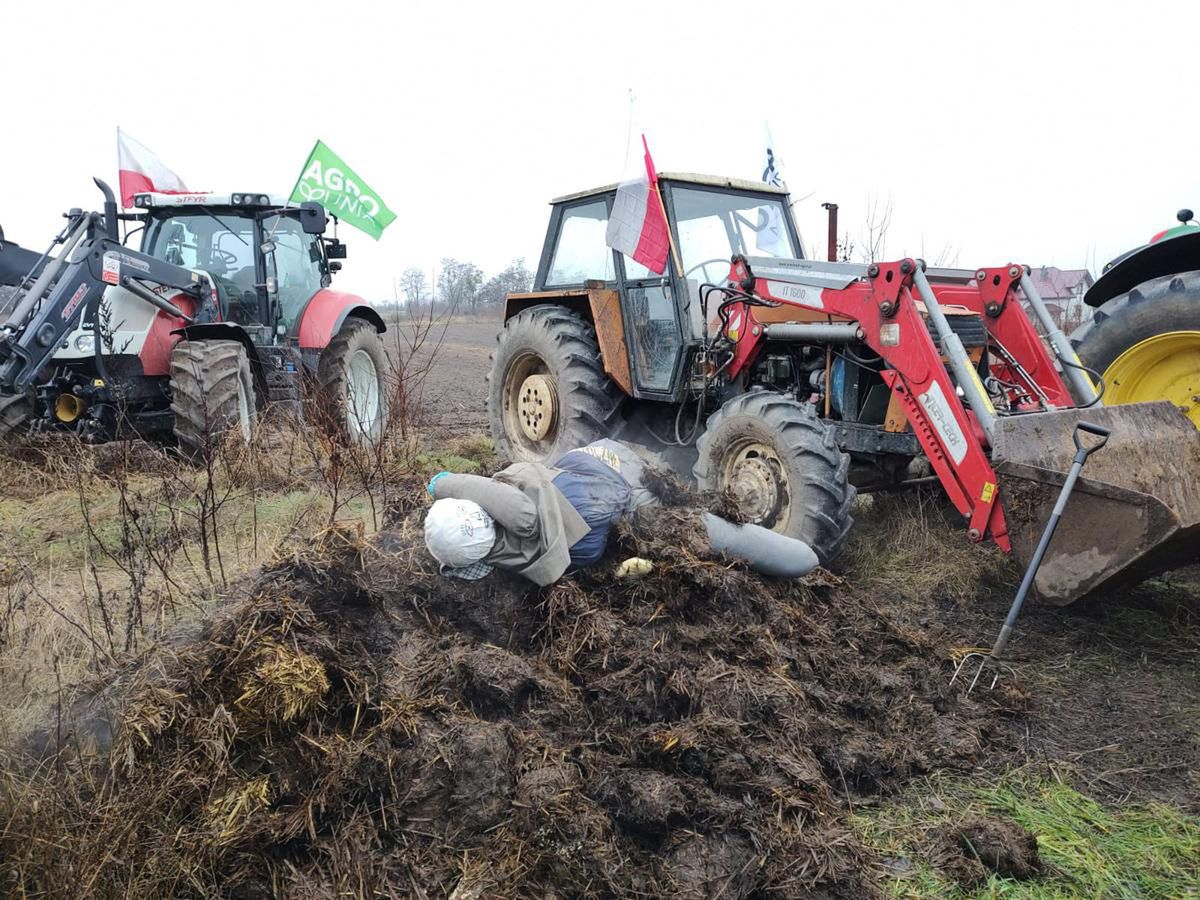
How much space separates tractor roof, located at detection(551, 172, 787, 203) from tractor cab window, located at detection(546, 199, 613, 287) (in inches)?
3.5

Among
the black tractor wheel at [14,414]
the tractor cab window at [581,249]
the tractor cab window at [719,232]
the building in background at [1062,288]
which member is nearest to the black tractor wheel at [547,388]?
the tractor cab window at [581,249]

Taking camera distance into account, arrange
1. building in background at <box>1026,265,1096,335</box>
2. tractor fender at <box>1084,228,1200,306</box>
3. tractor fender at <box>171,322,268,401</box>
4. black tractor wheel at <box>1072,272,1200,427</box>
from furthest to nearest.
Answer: building in background at <box>1026,265,1096,335</box>
tractor fender at <box>171,322,268,401</box>
tractor fender at <box>1084,228,1200,306</box>
black tractor wheel at <box>1072,272,1200,427</box>

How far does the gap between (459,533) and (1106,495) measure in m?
2.43

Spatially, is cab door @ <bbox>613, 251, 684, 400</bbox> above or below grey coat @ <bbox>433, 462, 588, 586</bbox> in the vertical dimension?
above

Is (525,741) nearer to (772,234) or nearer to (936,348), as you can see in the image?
(936,348)

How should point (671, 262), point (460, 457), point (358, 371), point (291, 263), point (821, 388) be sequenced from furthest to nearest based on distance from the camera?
point (358, 371) → point (291, 263) → point (460, 457) → point (671, 262) → point (821, 388)

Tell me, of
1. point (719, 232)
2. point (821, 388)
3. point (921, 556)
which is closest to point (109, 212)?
point (719, 232)

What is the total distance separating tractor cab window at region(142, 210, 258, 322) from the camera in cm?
746

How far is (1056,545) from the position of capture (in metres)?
3.41

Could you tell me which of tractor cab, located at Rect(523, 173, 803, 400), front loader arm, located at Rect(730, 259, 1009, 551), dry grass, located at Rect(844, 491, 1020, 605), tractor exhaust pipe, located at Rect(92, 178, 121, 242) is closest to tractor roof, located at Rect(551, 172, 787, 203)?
tractor cab, located at Rect(523, 173, 803, 400)

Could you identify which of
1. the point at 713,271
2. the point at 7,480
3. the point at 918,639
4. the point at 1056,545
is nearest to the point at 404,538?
the point at 918,639

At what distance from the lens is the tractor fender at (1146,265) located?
14.9 feet

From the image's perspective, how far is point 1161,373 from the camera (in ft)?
Result: 14.8

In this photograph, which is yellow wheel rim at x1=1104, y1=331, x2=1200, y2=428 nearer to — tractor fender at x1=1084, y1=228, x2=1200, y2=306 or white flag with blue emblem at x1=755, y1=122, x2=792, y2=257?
tractor fender at x1=1084, y1=228, x2=1200, y2=306
